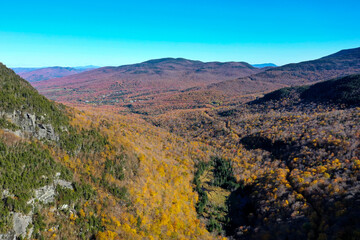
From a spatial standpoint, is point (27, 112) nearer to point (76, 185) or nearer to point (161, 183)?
point (76, 185)

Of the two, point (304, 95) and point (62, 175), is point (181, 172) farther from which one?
point (304, 95)

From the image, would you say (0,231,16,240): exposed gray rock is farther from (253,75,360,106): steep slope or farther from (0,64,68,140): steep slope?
(253,75,360,106): steep slope

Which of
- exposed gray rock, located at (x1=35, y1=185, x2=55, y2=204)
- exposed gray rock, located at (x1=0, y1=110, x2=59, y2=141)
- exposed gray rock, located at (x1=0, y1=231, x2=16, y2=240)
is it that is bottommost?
exposed gray rock, located at (x1=0, y1=231, x2=16, y2=240)

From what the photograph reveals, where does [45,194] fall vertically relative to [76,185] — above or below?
above

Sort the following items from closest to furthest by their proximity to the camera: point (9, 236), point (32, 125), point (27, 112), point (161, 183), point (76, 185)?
point (9, 236), point (76, 185), point (32, 125), point (27, 112), point (161, 183)

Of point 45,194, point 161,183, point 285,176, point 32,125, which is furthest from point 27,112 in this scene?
point 285,176

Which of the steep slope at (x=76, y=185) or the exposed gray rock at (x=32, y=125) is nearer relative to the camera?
the steep slope at (x=76, y=185)

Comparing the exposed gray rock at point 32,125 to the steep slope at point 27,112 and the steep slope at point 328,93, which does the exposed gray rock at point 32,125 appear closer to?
the steep slope at point 27,112

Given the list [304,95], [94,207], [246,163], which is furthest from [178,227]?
[304,95]

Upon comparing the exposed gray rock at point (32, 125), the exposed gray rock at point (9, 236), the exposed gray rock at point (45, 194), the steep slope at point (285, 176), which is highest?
the exposed gray rock at point (32, 125)

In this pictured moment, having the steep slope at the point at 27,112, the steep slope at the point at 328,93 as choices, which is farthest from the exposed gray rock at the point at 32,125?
the steep slope at the point at 328,93

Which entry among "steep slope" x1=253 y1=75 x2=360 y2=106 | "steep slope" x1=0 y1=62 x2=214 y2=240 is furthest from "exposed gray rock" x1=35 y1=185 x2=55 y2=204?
"steep slope" x1=253 y1=75 x2=360 y2=106
